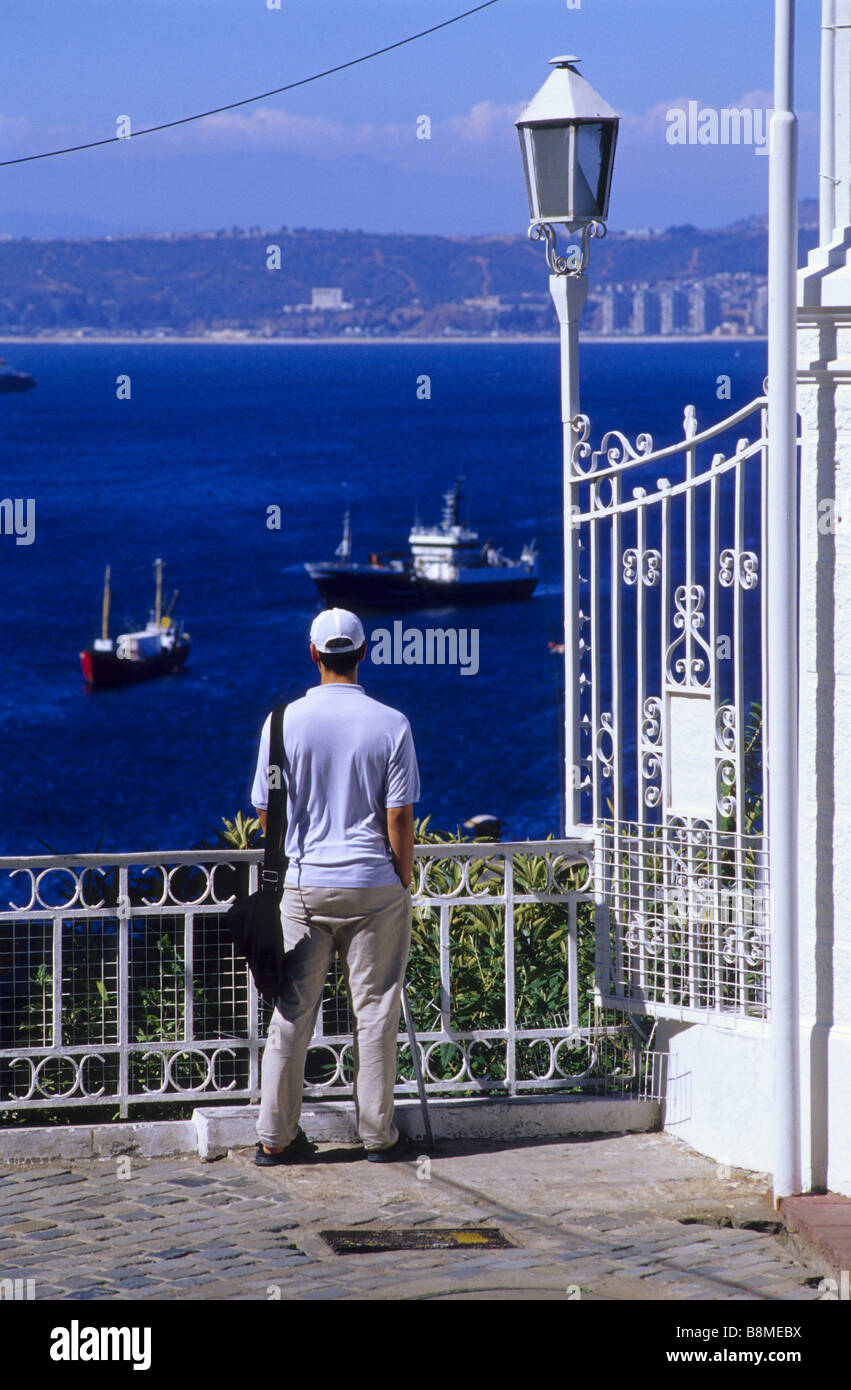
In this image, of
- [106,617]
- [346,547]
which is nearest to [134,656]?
[106,617]

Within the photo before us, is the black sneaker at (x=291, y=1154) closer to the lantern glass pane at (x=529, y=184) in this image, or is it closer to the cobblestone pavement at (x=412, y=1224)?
the cobblestone pavement at (x=412, y=1224)

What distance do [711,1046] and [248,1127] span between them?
1591 mm

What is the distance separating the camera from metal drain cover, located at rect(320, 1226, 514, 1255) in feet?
15.9

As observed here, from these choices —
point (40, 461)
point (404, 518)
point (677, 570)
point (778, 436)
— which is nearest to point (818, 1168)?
point (778, 436)

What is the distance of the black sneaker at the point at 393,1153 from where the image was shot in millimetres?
5672

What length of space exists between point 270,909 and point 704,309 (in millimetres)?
158591

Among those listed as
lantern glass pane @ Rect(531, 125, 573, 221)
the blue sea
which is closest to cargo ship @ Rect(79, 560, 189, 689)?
the blue sea

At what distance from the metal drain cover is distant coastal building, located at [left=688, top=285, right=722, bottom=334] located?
15581 centimetres

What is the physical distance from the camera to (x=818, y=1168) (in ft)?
17.1

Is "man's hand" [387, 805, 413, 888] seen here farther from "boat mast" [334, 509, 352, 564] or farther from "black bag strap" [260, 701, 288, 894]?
"boat mast" [334, 509, 352, 564]

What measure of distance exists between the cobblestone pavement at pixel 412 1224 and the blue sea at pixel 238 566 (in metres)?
33.1

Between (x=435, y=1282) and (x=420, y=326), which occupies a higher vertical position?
(x=420, y=326)

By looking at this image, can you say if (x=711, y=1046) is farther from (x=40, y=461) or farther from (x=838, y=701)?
(x=40, y=461)

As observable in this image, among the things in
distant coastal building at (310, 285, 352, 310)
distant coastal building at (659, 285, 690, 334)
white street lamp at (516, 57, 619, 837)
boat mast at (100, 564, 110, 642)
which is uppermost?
distant coastal building at (310, 285, 352, 310)
